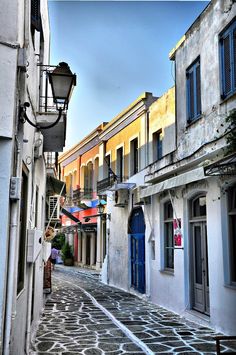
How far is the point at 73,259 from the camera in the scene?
2880cm

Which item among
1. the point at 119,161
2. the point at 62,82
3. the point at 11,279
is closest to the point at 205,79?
the point at 62,82

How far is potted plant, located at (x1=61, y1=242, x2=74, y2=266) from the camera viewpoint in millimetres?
28703

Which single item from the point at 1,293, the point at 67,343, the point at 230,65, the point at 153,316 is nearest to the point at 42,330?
the point at 67,343

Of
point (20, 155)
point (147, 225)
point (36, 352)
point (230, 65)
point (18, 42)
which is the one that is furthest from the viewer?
point (147, 225)

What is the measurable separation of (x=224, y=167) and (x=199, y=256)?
3.40 metres

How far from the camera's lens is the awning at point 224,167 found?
6.96m

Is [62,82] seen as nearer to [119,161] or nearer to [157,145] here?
[157,145]

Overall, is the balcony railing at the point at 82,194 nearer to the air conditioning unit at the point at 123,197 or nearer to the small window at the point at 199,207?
the air conditioning unit at the point at 123,197

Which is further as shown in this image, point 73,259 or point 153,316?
point 73,259

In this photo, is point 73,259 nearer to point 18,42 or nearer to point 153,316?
point 153,316

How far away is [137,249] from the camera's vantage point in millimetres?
14992

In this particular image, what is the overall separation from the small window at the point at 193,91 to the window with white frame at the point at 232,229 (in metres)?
2.63

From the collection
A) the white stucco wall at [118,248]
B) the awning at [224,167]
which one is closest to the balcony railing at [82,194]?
the white stucco wall at [118,248]

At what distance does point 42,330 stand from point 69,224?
21.7 meters
